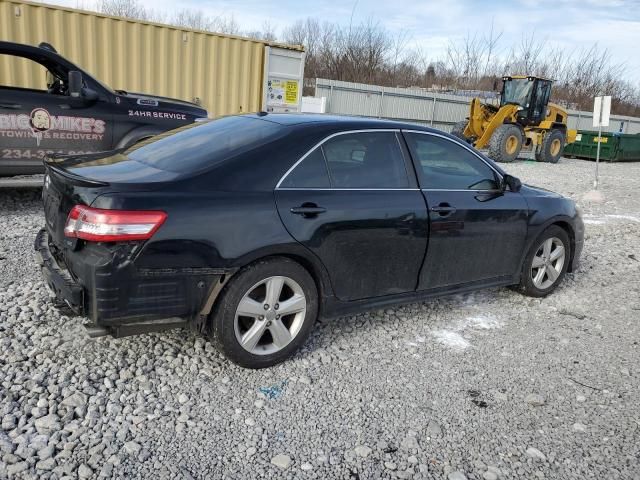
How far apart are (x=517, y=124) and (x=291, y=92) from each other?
9.74 meters

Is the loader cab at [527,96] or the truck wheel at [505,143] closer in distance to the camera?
the truck wheel at [505,143]

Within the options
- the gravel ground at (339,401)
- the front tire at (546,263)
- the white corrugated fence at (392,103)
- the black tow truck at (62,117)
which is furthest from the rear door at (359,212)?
the white corrugated fence at (392,103)

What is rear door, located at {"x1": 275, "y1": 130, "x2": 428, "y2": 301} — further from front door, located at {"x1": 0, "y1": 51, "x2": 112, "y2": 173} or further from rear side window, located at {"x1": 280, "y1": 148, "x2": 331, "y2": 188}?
front door, located at {"x1": 0, "y1": 51, "x2": 112, "y2": 173}

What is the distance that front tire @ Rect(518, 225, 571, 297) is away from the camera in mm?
4727

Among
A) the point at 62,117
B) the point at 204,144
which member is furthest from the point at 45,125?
the point at 204,144

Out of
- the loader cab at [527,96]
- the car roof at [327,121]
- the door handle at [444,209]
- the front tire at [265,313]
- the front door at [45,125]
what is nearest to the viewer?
the front tire at [265,313]

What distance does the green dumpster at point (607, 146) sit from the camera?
22.3 m

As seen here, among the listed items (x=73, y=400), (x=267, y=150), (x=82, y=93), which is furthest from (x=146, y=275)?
(x=82, y=93)

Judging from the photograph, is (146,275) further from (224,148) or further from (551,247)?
(551,247)

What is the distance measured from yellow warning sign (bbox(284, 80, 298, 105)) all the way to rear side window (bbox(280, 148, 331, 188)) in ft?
28.2

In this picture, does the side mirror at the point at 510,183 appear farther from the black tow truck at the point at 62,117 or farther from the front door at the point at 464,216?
the black tow truck at the point at 62,117

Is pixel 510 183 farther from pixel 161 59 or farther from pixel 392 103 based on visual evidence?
pixel 392 103

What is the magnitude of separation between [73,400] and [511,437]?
90.6 inches

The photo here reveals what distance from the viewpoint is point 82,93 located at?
628 cm
